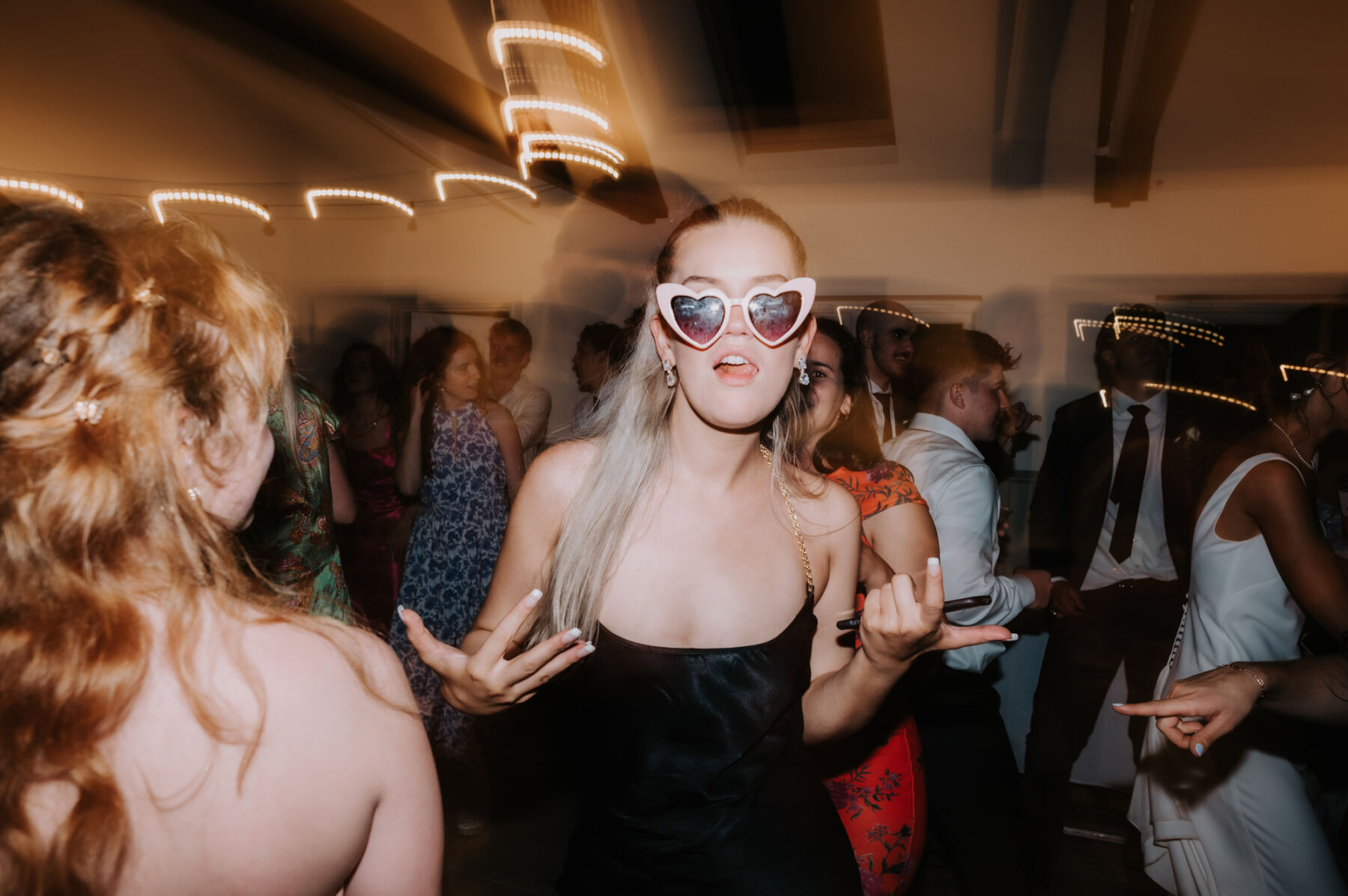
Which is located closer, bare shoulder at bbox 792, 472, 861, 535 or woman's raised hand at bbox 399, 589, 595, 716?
woman's raised hand at bbox 399, 589, 595, 716

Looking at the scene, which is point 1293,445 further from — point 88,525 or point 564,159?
point 564,159

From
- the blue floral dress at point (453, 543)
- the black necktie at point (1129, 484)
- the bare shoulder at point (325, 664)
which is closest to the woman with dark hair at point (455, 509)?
the blue floral dress at point (453, 543)

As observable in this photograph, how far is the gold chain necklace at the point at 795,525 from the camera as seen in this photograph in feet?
4.74

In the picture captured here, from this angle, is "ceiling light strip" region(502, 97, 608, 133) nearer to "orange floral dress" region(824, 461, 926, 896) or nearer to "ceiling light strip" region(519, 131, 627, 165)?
"ceiling light strip" region(519, 131, 627, 165)

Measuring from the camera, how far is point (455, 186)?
5.83 meters

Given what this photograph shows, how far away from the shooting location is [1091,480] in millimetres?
3822

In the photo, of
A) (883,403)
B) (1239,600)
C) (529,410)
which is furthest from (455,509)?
(1239,600)

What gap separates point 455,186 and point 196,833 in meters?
5.96

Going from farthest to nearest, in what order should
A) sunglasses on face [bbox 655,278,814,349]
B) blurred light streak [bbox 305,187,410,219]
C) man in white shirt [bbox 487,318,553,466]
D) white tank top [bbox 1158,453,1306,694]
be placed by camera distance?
blurred light streak [bbox 305,187,410,219]
man in white shirt [bbox 487,318,553,466]
white tank top [bbox 1158,453,1306,694]
sunglasses on face [bbox 655,278,814,349]

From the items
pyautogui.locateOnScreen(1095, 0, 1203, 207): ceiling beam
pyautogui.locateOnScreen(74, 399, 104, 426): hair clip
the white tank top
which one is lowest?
the white tank top

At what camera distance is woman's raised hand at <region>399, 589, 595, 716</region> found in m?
1.02

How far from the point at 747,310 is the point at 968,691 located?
1.68m

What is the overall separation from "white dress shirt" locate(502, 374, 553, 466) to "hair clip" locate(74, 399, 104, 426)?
4.27 meters

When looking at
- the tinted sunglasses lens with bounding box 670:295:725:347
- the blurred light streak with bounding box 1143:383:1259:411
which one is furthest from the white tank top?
the blurred light streak with bounding box 1143:383:1259:411
